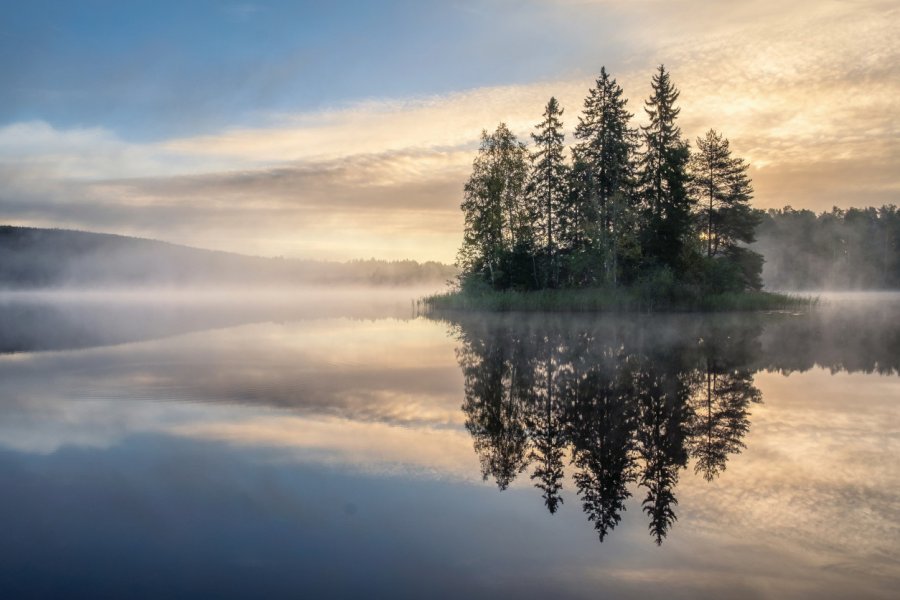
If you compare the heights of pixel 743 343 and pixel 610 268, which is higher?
pixel 610 268

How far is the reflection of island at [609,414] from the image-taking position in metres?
8.92

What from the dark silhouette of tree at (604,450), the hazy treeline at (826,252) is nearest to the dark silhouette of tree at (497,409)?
the dark silhouette of tree at (604,450)

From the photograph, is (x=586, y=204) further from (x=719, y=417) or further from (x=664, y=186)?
(x=719, y=417)

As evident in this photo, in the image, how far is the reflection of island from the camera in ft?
29.3

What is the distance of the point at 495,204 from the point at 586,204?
8.70m

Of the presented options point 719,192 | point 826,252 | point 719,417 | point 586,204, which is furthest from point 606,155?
point 826,252

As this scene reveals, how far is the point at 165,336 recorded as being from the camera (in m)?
35.1

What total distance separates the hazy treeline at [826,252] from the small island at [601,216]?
92084mm

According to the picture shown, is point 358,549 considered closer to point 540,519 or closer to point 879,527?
point 540,519

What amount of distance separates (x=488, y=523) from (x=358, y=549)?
1574mm

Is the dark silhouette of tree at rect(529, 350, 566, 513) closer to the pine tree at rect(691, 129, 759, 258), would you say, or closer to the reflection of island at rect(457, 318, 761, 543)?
the reflection of island at rect(457, 318, 761, 543)

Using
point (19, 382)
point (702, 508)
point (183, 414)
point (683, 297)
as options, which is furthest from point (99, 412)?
point (683, 297)

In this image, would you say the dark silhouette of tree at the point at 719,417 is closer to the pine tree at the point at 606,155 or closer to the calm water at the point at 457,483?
the calm water at the point at 457,483

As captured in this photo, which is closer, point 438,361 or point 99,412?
point 99,412
